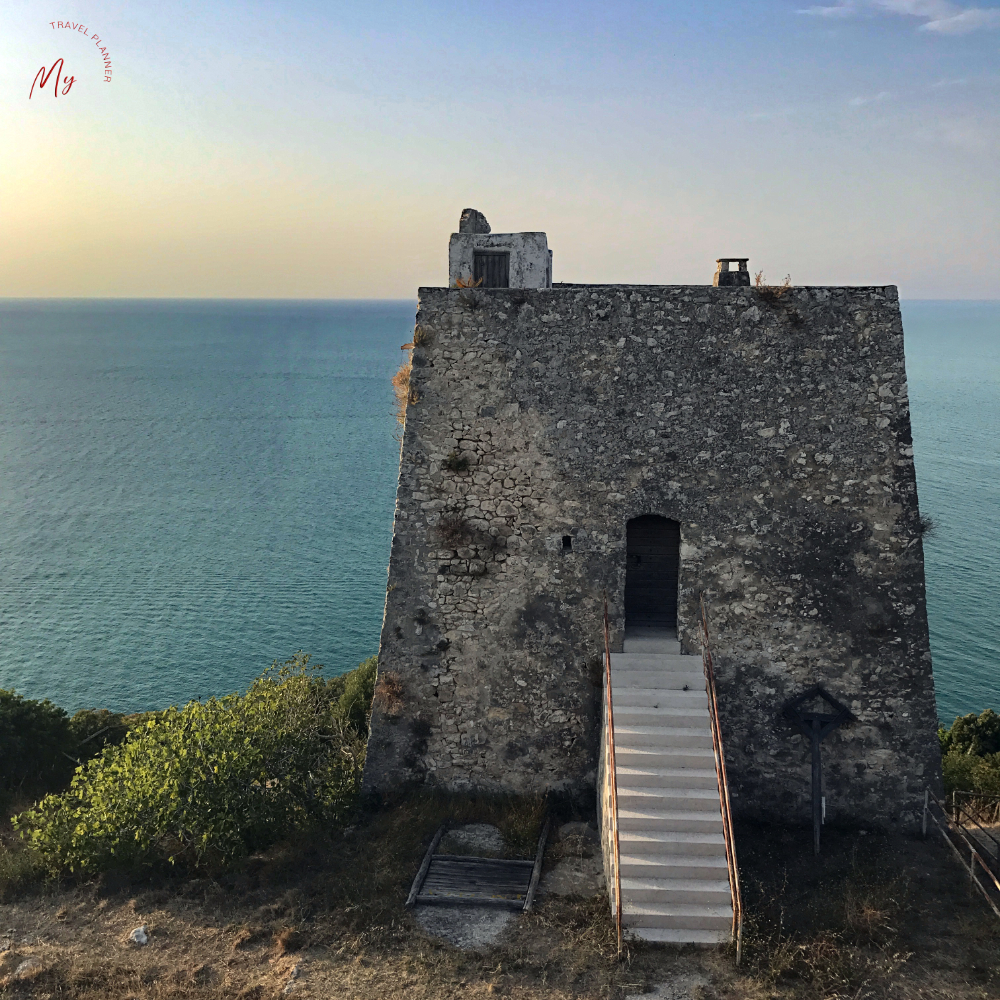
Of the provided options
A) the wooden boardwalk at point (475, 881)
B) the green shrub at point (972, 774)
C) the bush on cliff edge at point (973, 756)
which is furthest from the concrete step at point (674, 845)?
the green shrub at point (972, 774)

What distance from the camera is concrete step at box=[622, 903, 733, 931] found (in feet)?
34.2

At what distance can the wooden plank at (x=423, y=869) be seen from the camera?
11.4 meters

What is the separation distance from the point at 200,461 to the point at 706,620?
250 feet

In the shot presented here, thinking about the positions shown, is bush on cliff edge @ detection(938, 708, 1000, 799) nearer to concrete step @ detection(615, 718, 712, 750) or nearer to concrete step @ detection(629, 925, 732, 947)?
concrete step @ detection(615, 718, 712, 750)

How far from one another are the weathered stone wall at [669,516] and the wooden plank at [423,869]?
4.17 feet

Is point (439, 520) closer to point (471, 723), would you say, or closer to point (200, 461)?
point (471, 723)

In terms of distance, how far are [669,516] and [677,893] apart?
541cm

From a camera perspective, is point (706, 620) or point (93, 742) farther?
point (93, 742)

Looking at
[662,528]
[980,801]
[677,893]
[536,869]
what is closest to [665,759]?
[677,893]

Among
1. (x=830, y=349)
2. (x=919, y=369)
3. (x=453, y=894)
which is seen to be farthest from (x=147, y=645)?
(x=919, y=369)

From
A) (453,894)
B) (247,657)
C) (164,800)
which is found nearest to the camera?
(453,894)

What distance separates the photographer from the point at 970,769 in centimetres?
1758

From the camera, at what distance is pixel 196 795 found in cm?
1244

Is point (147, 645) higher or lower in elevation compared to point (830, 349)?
lower
